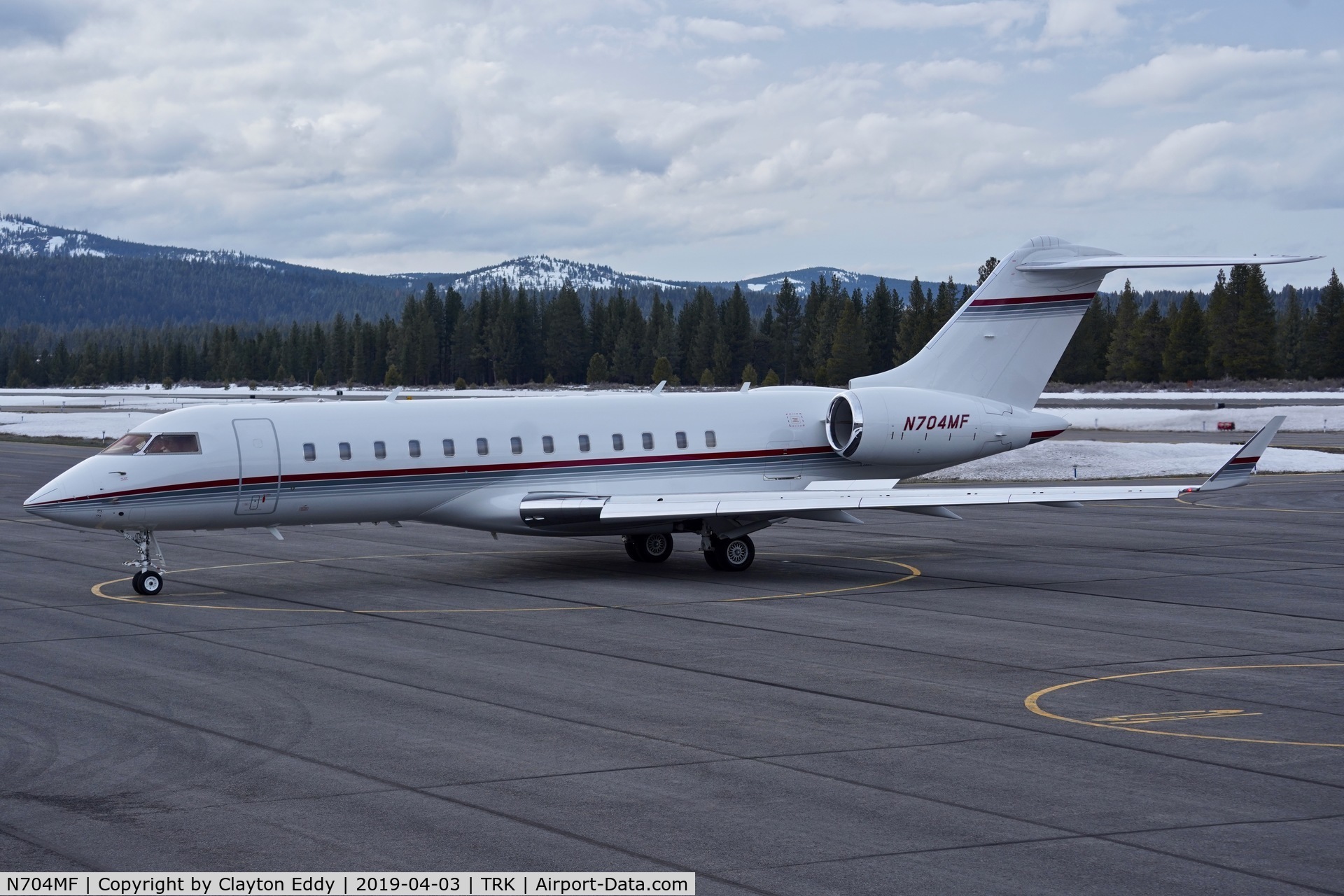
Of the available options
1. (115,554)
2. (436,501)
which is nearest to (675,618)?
(436,501)

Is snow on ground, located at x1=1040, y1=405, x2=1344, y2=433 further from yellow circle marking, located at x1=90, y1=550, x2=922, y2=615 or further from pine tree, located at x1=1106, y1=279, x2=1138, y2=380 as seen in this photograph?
pine tree, located at x1=1106, y1=279, x2=1138, y2=380

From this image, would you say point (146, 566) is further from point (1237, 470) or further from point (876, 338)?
point (876, 338)

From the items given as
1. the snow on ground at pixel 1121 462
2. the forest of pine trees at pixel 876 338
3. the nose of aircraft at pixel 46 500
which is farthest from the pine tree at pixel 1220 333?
the nose of aircraft at pixel 46 500

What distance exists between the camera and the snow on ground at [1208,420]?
2810 inches

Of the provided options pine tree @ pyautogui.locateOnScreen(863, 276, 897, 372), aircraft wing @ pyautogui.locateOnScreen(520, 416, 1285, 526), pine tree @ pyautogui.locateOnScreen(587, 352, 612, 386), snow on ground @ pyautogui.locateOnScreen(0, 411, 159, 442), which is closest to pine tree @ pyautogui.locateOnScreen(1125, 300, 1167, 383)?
pine tree @ pyautogui.locateOnScreen(863, 276, 897, 372)

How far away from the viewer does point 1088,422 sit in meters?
76.4

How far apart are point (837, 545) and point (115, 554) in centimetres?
1548

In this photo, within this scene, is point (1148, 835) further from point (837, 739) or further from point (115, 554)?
point (115, 554)

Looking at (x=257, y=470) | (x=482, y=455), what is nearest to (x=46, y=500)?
(x=257, y=470)

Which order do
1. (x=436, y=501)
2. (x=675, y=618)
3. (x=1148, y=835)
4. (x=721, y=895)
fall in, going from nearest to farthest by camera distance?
(x=721, y=895) < (x=1148, y=835) < (x=675, y=618) < (x=436, y=501)

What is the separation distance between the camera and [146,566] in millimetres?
23344

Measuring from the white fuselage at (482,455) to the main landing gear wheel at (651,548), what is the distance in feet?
3.75

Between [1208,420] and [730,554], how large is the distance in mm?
55345

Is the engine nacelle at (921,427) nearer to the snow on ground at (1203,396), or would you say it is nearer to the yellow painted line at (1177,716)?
the yellow painted line at (1177,716)
